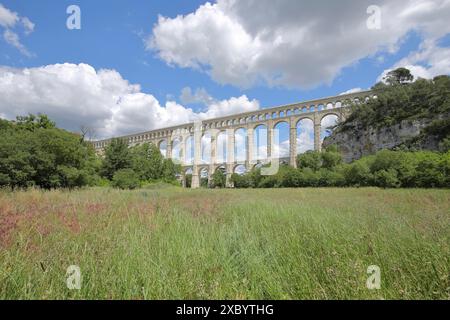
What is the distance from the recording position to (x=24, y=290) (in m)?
1.79

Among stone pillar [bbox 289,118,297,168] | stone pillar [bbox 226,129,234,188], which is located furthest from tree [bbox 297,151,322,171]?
stone pillar [bbox 226,129,234,188]

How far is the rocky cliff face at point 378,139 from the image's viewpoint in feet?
110

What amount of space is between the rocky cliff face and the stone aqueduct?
4.95 m

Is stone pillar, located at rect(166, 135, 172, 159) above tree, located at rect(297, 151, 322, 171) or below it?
above

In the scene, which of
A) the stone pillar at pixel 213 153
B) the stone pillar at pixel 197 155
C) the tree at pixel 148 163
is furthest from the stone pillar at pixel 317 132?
the stone pillar at pixel 197 155

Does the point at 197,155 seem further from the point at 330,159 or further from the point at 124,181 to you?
the point at 124,181

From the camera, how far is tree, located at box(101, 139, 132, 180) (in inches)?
1277

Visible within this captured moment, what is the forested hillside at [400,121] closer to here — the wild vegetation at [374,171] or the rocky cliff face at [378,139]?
the rocky cliff face at [378,139]

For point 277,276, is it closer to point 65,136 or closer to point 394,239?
→ point 394,239

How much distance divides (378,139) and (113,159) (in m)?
Answer: 37.8

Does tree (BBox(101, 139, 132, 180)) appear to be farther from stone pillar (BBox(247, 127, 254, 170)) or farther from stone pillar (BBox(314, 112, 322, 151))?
stone pillar (BBox(314, 112, 322, 151))

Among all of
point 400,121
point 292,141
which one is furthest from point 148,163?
point 400,121

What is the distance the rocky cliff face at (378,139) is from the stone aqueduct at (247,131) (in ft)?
16.2

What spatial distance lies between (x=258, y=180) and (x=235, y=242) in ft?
148
